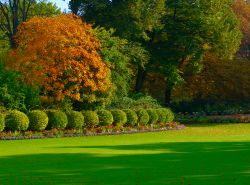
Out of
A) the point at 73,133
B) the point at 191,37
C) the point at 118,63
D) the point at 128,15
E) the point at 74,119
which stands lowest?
the point at 73,133

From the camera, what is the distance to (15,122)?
89.7ft

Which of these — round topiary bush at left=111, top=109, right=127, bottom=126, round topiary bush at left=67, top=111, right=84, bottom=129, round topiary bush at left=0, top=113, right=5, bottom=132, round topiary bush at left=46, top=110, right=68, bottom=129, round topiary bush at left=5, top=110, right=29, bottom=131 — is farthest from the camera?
round topiary bush at left=111, top=109, right=127, bottom=126

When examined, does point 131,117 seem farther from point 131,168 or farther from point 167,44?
point 131,168

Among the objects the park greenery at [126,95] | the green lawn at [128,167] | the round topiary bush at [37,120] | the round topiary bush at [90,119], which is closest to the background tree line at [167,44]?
the park greenery at [126,95]

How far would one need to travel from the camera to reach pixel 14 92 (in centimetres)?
3044

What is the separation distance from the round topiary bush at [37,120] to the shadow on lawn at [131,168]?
10453 millimetres

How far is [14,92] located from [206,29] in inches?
812

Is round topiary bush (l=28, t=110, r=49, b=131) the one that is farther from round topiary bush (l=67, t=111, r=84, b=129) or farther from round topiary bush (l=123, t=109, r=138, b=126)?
round topiary bush (l=123, t=109, r=138, b=126)

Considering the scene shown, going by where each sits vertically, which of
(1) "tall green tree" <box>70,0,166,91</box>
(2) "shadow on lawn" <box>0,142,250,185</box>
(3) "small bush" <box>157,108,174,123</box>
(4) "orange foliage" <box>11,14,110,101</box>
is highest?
(1) "tall green tree" <box>70,0,166,91</box>

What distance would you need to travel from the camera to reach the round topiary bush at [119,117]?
110 ft

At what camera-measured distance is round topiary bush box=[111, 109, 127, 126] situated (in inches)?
1320

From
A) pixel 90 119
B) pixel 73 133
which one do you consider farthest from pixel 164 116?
pixel 73 133

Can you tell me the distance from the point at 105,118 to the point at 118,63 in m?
5.64

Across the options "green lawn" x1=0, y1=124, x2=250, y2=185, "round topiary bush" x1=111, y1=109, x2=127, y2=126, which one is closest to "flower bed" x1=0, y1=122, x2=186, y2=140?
"round topiary bush" x1=111, y1=109, x2=127, y2=126
